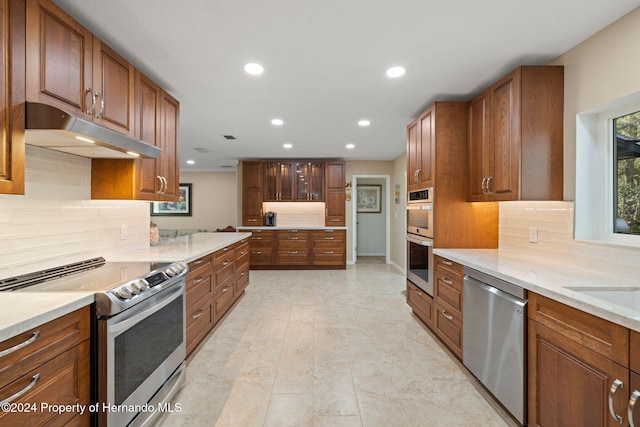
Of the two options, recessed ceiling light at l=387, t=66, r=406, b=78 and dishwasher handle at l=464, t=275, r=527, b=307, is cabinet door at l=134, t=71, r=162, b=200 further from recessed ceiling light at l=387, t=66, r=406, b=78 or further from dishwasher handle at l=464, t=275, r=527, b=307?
dishwasher handle at l=464, t=275, r=527, b=307

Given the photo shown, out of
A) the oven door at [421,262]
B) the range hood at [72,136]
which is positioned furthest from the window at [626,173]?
the range hood at [72,136]

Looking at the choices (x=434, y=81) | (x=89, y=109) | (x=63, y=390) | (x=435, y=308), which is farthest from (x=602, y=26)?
(x=63, y=390)

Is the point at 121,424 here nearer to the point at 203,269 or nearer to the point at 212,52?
the point at 203,269

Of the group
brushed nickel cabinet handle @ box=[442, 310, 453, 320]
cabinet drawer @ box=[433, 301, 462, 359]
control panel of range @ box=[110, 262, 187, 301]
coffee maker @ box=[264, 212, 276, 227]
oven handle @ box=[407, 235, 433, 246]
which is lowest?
cabinet drawer @ box=[433, 301, 462, 359]

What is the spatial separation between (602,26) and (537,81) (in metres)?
0.42

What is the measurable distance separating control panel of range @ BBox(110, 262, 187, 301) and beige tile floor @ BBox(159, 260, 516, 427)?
83 cm

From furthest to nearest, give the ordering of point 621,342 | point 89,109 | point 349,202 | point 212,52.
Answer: point 349,202
point 212,52
point 89,109
point 621,342

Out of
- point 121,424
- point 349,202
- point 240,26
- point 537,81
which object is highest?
point 240,26

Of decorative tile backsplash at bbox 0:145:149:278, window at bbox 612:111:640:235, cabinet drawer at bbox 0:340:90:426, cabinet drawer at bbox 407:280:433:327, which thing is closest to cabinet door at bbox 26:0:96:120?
decorative tile backsplash at bbox 0:145:149:278

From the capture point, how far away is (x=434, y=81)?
2.64 m

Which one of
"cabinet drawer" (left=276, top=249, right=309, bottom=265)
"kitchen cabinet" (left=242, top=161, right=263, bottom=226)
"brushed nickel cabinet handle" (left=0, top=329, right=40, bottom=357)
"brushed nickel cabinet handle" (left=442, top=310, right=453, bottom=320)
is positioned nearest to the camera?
"brushed nickel cabinet handle" (left=0, top=329, right=40, bottom=357)

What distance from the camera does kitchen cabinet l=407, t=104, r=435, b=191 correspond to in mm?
3004

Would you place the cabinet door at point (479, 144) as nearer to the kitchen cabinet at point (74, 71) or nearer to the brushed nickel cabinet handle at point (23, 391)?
the kitchen cabinet at point (74, 71)

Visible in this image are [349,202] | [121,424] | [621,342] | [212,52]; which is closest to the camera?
[621,342]
